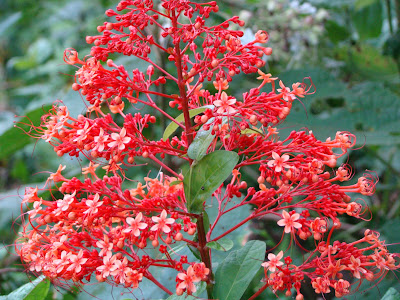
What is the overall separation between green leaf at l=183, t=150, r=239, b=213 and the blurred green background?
26.6 inches

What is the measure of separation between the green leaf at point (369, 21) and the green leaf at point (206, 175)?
8.89ft

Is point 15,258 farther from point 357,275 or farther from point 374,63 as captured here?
point 374,63

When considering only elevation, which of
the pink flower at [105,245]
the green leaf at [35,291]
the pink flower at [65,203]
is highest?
the pink flower at [65,203]

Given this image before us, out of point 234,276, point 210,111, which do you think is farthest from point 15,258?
point 210,111

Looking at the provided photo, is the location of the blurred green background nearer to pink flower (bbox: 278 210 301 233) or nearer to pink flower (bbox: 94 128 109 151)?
pink flower (bbox: 94 128 109 151)

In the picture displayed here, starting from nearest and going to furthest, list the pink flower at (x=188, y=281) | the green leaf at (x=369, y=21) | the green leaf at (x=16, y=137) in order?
the pink flower at (x=188, y=281) → the green leaf at (x=16, y=137) → the green leaf at (x=369, y=21)

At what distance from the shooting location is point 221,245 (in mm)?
1354

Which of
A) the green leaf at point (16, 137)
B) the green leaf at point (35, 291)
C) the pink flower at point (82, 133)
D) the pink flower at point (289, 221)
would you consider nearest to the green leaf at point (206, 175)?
the pink flower at point (289, 221)

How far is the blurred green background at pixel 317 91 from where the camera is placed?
239cm

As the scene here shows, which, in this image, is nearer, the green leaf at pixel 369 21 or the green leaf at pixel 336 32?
the green leaf at pixel 369 21

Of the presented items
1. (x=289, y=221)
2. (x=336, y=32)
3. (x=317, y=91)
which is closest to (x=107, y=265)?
(x=289, y=221)

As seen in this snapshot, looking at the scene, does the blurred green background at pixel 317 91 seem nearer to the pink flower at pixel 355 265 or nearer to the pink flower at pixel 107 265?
the pink flower at pixel 355 265

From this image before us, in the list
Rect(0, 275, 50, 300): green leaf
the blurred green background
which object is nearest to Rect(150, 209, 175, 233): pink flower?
Rect(0, 275, 50, 300): green leaf

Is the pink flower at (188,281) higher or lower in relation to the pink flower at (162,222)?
lower
